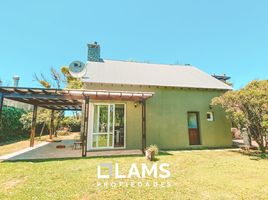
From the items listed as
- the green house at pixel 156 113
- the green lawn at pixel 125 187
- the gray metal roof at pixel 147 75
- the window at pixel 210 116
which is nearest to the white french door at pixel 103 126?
the green house at pixel 156 113

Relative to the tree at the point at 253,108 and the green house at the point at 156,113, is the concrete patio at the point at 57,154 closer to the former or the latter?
the green house at the point at 156,113

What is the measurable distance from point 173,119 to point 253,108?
4831 millimetres

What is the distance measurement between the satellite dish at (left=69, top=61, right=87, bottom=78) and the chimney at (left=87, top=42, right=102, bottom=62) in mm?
3729

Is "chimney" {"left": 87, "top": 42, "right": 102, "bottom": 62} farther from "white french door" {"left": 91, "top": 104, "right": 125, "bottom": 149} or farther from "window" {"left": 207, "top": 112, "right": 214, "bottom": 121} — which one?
"window" {"left": 207, "top": 112, "right": 214, "bottom": 121}

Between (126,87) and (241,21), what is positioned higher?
(241,21)

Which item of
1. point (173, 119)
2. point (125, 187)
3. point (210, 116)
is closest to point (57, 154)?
point (125, 187)

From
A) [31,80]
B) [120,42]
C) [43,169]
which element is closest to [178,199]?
[43,169]

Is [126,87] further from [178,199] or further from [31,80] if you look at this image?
[31,80]

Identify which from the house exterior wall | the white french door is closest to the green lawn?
the white french door

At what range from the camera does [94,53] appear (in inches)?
585

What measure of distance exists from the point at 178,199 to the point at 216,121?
1002 cm

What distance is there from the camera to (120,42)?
20.2m

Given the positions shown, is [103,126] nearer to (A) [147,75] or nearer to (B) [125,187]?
(A) [147,75]

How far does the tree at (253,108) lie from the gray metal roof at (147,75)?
2.78 meters
